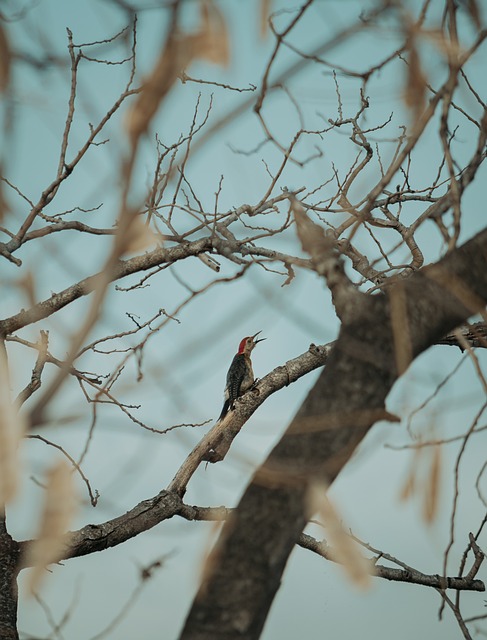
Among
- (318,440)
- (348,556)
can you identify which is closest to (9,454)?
(348,556)

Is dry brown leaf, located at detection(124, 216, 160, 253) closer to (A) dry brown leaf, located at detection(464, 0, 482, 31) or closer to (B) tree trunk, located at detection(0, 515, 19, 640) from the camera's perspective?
(A) dry brown leaf, located at detection(464, 0, 482, 31)

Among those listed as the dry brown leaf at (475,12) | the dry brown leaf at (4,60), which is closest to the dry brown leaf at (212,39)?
the dry brown leaf at (4,60)

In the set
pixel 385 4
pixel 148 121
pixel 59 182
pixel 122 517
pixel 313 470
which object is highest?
pixel 59 182

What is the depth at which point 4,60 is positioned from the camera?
1.29 m

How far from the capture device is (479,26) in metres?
1.65

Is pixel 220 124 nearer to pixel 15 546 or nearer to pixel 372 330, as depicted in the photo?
pixel 372 330

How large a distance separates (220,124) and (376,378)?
87 cm

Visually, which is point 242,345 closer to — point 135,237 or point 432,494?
point 432,494

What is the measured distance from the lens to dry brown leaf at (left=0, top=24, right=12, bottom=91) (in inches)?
50.5

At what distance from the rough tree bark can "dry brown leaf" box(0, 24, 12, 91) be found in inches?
41.2

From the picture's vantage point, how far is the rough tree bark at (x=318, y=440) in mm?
1809

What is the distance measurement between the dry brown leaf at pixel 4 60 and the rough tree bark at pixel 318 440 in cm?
105

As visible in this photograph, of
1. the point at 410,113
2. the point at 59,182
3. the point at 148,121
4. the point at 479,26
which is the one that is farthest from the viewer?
the point at 59,182

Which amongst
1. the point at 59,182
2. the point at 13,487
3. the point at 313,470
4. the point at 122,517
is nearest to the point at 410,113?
the point at 313,470
